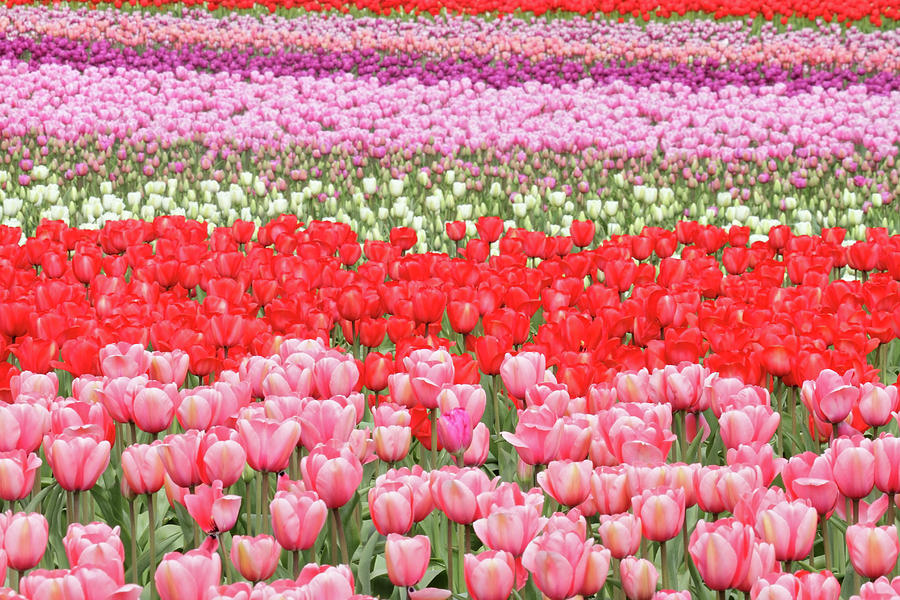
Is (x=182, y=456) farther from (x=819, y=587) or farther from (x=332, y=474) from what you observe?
A: (x=819, y=587)

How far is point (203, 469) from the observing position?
8.39 feet

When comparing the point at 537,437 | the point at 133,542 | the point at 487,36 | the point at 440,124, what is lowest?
the point at 440,124

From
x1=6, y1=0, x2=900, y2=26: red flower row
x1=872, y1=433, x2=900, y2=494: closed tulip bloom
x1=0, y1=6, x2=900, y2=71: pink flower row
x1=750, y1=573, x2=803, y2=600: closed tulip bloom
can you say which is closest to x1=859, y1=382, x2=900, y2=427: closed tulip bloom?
x1=872, y1=433, x2=900, y2=494: closed tulip bloom

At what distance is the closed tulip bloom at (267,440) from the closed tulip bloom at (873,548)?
1.22 metres

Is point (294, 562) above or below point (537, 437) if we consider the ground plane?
below

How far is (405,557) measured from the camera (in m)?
2.23

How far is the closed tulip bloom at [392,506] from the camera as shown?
234 centimetres

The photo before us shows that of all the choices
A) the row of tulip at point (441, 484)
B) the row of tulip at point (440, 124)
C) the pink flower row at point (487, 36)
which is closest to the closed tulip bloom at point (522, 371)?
the row of tulip at point (441, 484)

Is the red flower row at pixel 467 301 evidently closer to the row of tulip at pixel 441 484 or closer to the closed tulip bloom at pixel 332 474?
the row of tulip at pixel 441 484

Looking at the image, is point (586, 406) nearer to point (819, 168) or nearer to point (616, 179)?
point (616, 179)

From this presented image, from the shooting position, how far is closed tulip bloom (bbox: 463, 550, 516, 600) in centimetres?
211

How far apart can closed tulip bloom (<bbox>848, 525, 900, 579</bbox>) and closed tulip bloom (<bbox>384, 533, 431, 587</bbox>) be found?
825mm

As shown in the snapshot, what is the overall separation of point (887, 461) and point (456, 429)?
982 millimetres

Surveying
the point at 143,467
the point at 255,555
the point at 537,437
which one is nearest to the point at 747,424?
the point at 537,437
